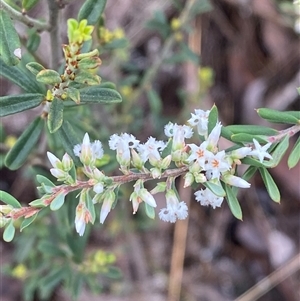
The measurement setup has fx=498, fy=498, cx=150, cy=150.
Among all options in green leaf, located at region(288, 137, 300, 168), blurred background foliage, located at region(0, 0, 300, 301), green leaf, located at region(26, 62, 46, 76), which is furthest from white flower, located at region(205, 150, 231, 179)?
blurred background foliage, located at region(0, 0, 300, 301)

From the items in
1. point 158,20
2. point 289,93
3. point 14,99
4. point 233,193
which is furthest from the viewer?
point 289,93

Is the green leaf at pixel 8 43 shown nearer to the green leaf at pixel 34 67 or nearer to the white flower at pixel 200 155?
the green leaf at pixel 34 67

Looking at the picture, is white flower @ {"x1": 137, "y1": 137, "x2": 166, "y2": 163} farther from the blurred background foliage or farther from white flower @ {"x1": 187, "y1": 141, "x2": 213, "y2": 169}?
the blurred background foliage

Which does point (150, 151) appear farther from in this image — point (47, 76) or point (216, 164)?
point (47, 76)

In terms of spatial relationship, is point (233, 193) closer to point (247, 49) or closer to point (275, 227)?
point (275, 227)

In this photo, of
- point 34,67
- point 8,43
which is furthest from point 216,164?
point 8,43

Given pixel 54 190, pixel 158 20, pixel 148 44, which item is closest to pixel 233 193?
pixel 54 190
